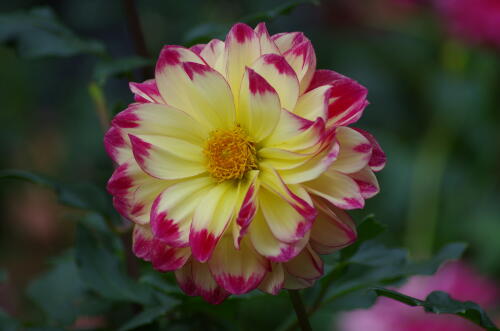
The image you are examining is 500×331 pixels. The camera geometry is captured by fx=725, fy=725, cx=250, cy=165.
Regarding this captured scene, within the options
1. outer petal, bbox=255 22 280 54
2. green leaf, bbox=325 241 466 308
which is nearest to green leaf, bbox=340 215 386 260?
green leaf, bbox=325 241 466 308

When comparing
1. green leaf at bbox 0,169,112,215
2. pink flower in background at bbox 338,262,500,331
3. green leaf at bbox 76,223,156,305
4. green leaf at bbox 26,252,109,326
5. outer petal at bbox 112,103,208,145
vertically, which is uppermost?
outer petal at bbox 112,103,208,145

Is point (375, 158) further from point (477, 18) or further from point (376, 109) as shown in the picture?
point (376, 109)

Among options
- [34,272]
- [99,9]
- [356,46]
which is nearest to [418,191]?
[356,46]

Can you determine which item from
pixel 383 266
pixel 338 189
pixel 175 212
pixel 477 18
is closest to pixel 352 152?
pixel 338 189

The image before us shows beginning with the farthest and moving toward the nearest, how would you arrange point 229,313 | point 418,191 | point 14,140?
point 14,140, point 418,191, point 229,313

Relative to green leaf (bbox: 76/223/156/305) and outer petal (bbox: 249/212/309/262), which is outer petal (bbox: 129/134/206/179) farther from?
green leaf (bbox: 76/223/156/305)

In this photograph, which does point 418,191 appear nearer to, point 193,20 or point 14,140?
point 193,20

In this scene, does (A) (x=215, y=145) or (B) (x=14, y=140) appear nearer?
(A) (x=215, y=145)
